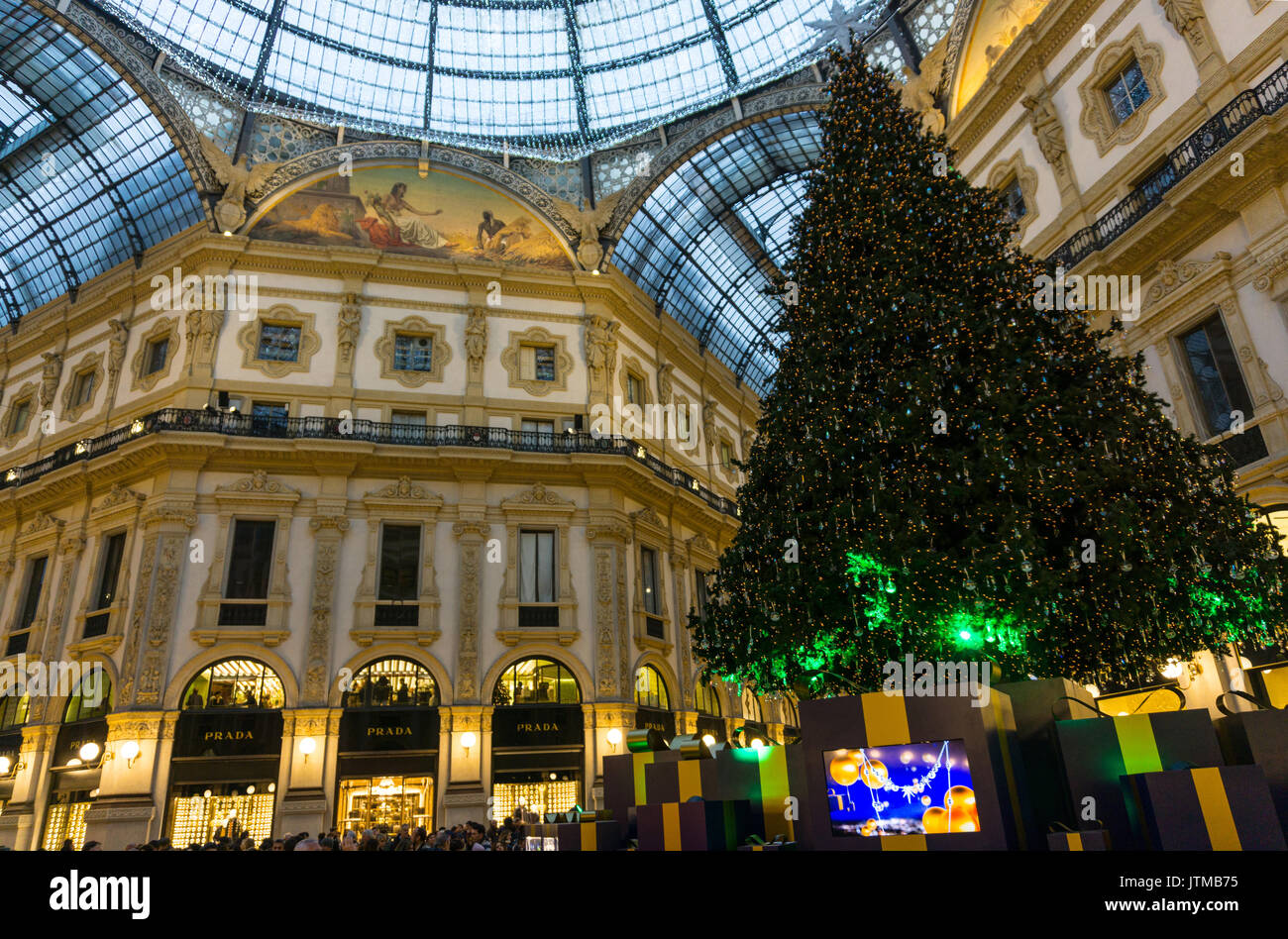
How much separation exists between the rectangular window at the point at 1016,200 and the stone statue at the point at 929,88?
3431 millimetres

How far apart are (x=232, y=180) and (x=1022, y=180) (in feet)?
86.1

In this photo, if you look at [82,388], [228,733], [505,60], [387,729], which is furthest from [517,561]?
[505,60]

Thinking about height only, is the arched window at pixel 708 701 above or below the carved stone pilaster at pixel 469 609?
below

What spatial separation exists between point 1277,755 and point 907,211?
8531mm

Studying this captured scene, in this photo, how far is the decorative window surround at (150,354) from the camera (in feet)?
90.0

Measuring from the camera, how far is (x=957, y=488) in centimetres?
1013

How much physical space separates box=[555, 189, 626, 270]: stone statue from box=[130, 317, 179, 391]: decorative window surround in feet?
48.1

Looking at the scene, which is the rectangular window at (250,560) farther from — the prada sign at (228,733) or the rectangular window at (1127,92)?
the rectangular window at (1127,92)

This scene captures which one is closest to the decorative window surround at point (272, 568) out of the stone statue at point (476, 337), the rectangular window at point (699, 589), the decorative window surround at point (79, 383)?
the stone statue at point (476, 337)

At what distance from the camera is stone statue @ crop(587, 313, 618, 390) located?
29.7 metres

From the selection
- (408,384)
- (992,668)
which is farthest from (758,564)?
(408,384)

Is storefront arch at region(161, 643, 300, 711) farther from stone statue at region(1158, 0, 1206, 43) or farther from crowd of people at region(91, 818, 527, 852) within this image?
stone statue at region(1158, 0, 1206, 43)

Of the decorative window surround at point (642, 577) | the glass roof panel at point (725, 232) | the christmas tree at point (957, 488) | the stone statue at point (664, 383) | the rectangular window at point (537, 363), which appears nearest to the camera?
the christmas tree at point (957, 488)

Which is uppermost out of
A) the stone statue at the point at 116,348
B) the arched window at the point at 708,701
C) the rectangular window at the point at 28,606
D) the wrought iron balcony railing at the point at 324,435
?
the stone statue at the point at 116,348
